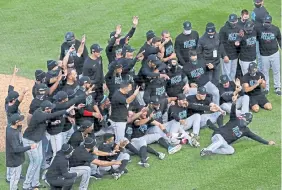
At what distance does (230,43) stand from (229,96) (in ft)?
3.79

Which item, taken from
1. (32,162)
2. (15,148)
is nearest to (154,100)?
(32,162)

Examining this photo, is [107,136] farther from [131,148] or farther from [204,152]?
[204,152]

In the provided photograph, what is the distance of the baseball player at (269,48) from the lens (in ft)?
39.3

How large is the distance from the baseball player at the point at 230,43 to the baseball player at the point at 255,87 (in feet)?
2.32

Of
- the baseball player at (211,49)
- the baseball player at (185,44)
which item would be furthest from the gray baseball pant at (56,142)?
the baseball player at (211,49)

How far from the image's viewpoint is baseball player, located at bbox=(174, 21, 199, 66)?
12.0m

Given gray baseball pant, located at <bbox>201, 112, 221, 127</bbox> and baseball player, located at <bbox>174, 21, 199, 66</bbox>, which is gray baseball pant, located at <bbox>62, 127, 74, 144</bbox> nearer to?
gray baseball pant, located at <bbox>201, 112, 221, 127</bbox>

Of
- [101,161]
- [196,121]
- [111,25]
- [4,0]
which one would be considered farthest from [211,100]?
[4,0]

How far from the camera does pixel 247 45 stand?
39.3 ft

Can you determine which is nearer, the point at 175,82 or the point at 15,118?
the point at 15,118

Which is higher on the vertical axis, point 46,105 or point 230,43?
point 46,105

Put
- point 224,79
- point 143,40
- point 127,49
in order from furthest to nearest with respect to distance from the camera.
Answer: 1. point 143,40
2. point 224,79
3. point 127,49

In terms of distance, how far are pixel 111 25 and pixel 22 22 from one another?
1.82m

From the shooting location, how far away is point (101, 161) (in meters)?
9.54
